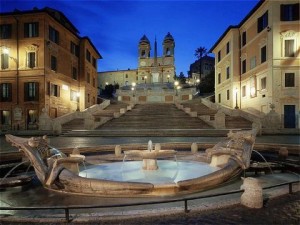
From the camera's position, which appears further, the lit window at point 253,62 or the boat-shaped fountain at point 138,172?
the lit window at point 253,62

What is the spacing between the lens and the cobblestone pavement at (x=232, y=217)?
15.1ft

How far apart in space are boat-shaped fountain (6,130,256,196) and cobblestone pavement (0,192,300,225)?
175cm

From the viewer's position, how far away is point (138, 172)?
9211mm

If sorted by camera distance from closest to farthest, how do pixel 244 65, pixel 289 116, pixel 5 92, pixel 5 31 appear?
pixel 289 116
pixel 5 92
pixel 5 31
pixel 244 65

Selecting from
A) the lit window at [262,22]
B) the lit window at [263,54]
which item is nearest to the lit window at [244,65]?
the lit window at [263,54]

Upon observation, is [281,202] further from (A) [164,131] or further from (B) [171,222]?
(A) [164,131]

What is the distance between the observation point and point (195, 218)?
4793 millimetres

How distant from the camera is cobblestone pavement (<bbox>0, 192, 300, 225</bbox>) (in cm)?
460

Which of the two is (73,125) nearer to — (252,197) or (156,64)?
(252,197)

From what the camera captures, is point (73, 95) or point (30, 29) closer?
point (30, 29)

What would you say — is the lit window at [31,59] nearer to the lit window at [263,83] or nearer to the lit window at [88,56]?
the lit window at [88,56]

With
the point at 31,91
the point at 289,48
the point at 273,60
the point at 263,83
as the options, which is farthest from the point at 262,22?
the point at 31,91

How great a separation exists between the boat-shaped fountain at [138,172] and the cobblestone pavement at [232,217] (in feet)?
5.74

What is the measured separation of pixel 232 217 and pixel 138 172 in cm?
479
